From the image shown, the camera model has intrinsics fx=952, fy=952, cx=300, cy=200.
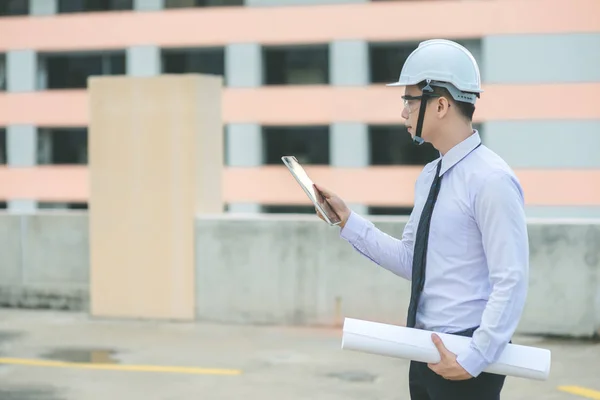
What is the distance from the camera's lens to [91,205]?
1030cm

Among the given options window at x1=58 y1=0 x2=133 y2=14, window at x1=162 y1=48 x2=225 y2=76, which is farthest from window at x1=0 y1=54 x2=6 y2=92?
window at x1=162 y1=48 x2=225 y2=76

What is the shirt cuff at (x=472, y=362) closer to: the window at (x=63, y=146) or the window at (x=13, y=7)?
the window at (x=63, y=146)

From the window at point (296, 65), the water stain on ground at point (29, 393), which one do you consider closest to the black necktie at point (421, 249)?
the water stain on ground at point (29, 393)

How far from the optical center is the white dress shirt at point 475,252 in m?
2.86

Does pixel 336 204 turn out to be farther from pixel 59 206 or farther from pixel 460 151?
pixel 59 206

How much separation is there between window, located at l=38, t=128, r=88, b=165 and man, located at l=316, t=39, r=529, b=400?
44.1m

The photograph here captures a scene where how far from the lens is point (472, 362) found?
2893mm

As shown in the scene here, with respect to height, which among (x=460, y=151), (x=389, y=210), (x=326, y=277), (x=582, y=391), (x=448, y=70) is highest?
(x=448, y=70)

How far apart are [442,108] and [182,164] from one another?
23.2 ft

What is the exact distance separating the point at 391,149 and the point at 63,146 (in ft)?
53.7

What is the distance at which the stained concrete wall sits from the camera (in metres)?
9.16

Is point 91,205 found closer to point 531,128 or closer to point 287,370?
point 287,370

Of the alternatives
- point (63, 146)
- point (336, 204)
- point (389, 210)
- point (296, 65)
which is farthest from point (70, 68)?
point (336, 204)

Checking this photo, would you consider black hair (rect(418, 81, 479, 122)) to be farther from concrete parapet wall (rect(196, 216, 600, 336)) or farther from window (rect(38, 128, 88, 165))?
window (rect(38, 128, 88, 165))
